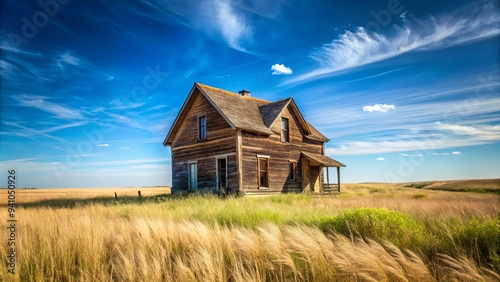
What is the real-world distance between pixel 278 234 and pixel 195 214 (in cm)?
522

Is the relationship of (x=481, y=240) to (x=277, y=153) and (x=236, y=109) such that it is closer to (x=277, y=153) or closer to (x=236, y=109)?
(x=277, y=153)

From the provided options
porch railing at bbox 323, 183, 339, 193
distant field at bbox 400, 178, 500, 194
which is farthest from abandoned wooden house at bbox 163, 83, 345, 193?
distant field at bbox 400, 178, 500, 194

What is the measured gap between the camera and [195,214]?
32.4 feet

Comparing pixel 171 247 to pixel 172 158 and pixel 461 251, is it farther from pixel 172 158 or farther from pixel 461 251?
pixel 172 158

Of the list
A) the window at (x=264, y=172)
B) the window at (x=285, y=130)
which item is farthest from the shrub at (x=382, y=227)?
the window at (x=285, y=130)

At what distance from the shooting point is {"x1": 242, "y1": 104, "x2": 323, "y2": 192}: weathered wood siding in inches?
765

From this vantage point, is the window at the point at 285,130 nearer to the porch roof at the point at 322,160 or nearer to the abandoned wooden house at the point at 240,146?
the abandoned wooden house at the point at 240,146

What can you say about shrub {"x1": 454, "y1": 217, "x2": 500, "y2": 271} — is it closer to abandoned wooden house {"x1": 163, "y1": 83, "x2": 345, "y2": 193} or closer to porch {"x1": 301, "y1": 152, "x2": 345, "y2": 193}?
abandoned wooden house {"x1": 163, "y1": 83, "x2": 345, "y2": 193}

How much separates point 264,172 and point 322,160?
19.9ft

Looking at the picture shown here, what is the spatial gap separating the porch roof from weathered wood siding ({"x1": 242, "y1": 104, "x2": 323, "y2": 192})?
630mm

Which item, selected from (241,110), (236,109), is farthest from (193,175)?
(241,110)

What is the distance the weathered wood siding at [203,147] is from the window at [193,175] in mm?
326

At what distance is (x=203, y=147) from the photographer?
2130cm

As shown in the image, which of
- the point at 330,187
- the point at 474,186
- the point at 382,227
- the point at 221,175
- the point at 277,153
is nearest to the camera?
the point at 382,227
